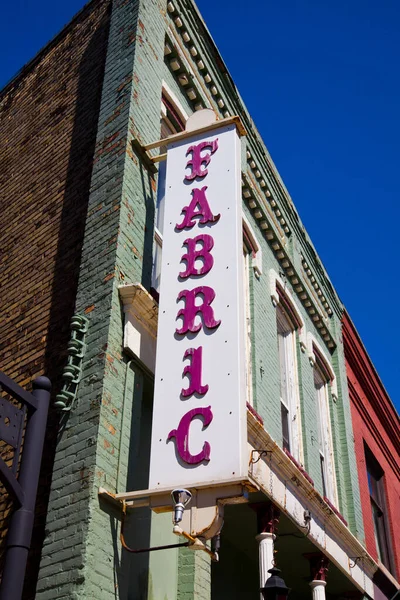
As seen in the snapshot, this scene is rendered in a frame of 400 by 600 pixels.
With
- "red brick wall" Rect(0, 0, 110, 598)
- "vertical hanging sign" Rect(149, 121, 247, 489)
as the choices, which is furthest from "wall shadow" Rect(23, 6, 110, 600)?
"vertical hanging sign" Rect(149, 121, 247, 489)

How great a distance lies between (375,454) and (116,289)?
11.5 metres

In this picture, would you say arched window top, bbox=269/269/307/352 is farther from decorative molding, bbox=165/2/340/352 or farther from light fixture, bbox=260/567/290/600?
light fixture, bbox=260/567/290/600

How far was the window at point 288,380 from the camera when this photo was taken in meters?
12.2

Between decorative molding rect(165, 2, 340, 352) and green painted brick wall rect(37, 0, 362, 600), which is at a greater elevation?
decorative molding rect(165, 2, 340, 352)

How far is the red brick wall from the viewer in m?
8.27

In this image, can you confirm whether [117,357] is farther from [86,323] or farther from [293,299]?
[293,299]

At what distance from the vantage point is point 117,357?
7406 millimetres

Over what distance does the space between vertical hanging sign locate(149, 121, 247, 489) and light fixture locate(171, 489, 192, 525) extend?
30 cm

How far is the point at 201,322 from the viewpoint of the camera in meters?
7.43

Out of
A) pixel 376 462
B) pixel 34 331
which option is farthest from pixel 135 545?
pixel 376 462

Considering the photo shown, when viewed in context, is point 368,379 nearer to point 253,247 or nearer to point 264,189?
point 264,189

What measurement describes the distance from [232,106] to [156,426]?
26.2 feet

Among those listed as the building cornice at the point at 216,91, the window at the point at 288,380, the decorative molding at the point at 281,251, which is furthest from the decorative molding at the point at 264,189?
the window at the point at 288,380

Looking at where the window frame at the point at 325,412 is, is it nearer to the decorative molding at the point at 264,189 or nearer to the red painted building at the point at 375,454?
the red painted building at the point at 375,454
